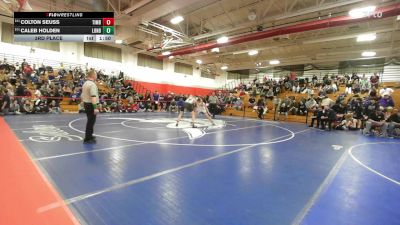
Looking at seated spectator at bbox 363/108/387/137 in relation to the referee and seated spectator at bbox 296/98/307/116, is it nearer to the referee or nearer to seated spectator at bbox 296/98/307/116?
seated spectator at bbox 296/98/307/116

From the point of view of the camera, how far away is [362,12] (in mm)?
9234

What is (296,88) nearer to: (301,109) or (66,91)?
(301,109)

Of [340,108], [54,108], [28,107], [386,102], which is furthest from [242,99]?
[28,107]

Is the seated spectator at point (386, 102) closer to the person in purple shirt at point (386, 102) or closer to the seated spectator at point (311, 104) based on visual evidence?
the person in purple shirt at point (386, 102)

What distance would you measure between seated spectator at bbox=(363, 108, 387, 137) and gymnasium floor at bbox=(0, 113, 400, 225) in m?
4.53

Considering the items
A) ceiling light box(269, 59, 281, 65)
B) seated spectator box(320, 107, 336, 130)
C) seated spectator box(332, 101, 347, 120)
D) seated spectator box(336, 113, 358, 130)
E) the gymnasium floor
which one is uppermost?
ceiling light box(269, 59, 281, 65)

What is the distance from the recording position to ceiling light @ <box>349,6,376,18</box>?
29.1ft

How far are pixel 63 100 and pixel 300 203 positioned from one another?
50.4 feet

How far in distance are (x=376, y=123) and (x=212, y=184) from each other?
929 cm

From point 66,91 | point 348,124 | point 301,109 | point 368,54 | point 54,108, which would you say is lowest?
point 348,124

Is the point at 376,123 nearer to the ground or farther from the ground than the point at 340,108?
nearer to the ground

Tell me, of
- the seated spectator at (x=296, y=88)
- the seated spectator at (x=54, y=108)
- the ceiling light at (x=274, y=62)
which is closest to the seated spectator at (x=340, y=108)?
the seated spectator at (x=296, y=88)
